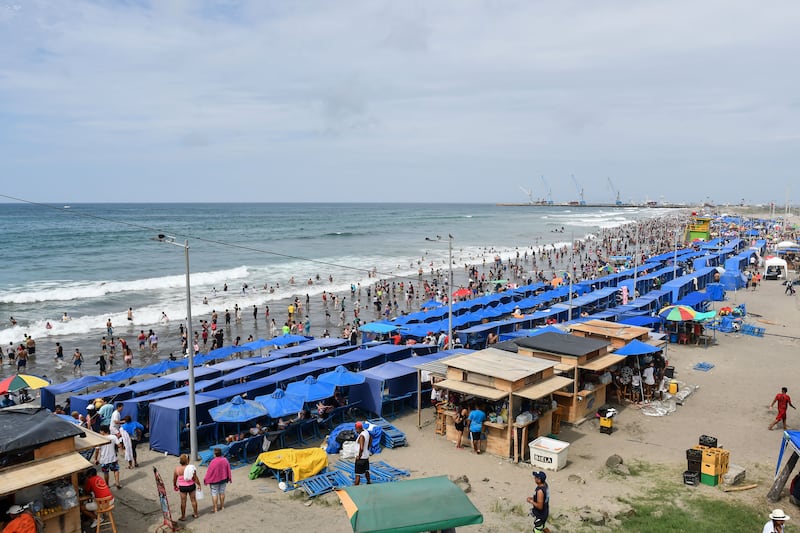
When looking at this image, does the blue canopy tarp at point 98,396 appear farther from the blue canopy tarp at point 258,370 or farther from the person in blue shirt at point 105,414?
the blue canopy tarp at point 258,370

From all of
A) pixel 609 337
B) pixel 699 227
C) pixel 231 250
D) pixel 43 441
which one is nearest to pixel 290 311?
pixel 609 337

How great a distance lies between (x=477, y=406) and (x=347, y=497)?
22.9ft

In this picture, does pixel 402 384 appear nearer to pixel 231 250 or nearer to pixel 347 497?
pixel 347 497

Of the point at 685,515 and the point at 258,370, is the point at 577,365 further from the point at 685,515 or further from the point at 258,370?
the point at 258,370

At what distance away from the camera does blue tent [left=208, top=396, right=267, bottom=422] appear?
43.0ft

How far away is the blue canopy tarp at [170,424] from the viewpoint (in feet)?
44.4

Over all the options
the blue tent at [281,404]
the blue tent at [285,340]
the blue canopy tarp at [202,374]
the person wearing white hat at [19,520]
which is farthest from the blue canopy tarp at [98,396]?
the person wearing white hat at [19,520]

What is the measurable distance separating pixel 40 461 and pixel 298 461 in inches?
184

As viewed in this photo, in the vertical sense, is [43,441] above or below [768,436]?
above

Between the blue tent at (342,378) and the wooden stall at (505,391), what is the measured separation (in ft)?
8.29

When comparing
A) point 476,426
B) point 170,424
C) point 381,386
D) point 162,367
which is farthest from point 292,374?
point 476,426

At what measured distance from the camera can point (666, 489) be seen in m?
11.0

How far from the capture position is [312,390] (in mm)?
14617

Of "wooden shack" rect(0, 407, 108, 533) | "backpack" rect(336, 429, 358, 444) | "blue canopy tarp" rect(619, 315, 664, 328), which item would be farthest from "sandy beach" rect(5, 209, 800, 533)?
"blue canopy tarp" rect(619, 315, 664, 328)
